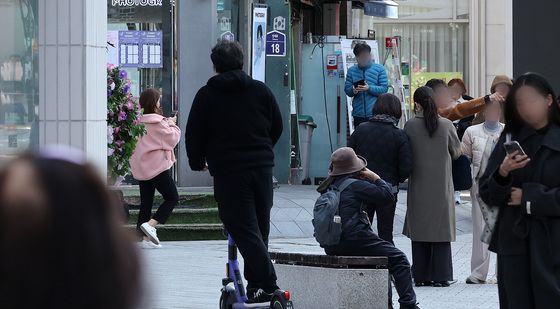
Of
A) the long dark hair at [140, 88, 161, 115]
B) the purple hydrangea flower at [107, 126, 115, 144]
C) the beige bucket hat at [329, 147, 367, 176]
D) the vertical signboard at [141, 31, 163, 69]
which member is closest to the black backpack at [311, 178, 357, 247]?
the beige bucket hat at [329, 147, 367, 176]

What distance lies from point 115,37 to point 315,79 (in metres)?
4.05

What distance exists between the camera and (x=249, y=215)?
810 centimetres

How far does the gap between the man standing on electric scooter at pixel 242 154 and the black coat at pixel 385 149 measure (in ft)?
9.72

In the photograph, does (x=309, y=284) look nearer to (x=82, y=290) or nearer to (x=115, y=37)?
(x=82, y=290)

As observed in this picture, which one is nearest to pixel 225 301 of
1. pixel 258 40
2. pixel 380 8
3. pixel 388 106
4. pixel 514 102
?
pixel 514 102

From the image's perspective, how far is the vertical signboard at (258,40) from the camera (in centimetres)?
1830

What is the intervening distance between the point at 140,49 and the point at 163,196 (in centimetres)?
578

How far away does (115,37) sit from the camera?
18906 mm

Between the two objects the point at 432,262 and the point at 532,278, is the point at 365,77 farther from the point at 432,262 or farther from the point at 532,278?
the point at 532,278

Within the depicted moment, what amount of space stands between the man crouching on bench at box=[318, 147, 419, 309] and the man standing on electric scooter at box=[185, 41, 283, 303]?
2.88ft

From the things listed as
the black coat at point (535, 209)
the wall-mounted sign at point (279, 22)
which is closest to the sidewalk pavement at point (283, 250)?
the black coat at point (535, 209)

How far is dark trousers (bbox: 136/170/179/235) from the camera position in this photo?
13.8m

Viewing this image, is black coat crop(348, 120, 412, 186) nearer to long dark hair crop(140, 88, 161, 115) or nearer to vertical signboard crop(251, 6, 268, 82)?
long dark hair crop(140, 88, 161, 115)

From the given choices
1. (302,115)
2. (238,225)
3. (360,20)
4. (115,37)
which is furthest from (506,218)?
(360,20)
